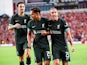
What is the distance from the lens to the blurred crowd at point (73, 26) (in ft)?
112

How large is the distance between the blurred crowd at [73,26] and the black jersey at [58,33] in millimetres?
23785

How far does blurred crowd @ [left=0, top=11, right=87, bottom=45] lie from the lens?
34.2 meters

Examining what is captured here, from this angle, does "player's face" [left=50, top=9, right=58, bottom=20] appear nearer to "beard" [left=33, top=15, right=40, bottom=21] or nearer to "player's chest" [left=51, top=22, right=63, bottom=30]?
"player's chest" [left=51, top=22, right=63, bottom=30]

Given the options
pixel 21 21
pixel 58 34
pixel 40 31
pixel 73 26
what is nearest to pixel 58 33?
pixel 58 34

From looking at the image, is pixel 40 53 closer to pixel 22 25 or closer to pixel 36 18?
pixel 36 18

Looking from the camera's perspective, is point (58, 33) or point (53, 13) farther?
point (58, 33)

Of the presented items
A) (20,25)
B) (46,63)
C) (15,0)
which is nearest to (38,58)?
(46,63)

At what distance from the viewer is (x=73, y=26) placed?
36719 mm

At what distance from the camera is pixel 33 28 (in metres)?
9.86

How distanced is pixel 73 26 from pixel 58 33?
2733cm

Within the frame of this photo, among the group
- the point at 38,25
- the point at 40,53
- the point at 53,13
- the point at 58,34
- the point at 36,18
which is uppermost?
the point at 53,13

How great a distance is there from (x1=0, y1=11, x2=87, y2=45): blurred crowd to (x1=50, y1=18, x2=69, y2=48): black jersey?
23.8 metres

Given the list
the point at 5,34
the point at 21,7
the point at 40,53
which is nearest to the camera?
the point at 40,53

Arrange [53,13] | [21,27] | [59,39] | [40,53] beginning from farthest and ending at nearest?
[21,27] → [40,53] → [59,39] → [53,13]
